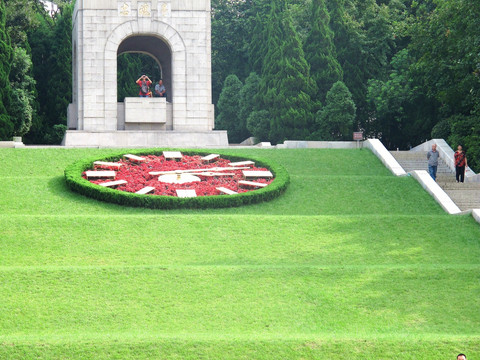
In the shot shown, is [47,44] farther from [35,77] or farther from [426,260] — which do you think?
[426,260]

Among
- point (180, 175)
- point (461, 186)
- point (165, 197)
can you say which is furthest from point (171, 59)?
point (461, 186)

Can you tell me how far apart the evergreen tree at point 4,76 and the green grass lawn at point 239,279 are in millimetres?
13443

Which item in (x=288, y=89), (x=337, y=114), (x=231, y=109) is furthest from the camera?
(x=231, y=109)

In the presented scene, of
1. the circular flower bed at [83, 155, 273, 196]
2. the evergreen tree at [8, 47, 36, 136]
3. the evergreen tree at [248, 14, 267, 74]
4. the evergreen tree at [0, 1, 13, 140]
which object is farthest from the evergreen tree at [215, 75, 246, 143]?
the circular flower bed at [83, 155, 273, 196]

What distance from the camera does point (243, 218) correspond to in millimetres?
20219

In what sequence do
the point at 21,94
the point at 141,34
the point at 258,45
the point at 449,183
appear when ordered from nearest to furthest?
the point at 449,183 → the point at 141,34 → the point at 21,94 → the point at 258,45

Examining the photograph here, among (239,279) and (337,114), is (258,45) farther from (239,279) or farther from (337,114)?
(239,279)

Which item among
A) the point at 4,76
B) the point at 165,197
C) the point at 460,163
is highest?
the point at 4,76

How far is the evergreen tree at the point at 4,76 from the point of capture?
117ft

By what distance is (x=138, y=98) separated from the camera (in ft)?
102

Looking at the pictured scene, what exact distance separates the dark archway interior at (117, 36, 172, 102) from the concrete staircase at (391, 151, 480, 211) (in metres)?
9.86

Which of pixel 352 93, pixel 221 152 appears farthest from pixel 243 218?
pixel 352 93

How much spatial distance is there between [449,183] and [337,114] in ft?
40.0

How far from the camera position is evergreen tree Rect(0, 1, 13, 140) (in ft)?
117
